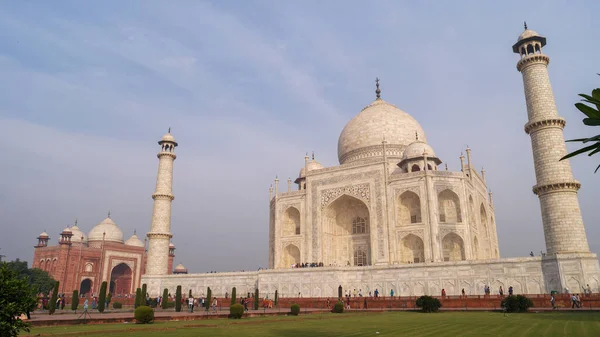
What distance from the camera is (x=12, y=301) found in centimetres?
516

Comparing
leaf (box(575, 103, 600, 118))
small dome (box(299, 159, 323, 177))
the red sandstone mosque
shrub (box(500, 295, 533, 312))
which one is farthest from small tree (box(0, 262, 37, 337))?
the red sandstone mosque

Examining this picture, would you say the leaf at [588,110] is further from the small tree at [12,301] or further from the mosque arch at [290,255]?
the mosque arch at [290,255]

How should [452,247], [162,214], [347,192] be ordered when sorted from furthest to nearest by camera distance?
[162,214]
[347,192]
[452,247]

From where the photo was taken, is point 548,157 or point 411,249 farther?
point 411,249

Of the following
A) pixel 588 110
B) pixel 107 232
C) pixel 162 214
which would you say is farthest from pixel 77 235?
pixel 588 110

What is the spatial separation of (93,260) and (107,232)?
4867 mm

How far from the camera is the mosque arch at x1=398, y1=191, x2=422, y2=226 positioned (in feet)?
94.4

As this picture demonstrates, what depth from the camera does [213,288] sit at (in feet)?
98.3

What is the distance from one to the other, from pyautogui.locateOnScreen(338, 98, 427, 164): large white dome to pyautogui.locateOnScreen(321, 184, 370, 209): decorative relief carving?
16.0 ft

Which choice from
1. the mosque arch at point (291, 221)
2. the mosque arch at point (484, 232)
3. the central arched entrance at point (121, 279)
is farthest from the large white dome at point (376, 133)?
the central arched entrance at point (121, 279)

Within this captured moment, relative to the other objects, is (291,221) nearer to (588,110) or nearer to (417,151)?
(417,151)

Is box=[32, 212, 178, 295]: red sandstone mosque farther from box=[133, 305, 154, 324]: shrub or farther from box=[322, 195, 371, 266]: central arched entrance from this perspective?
box=[133, 305, 154, 324]: shrub

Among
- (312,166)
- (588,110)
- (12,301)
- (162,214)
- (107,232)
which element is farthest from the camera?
(107,232)

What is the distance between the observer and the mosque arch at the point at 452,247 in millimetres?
27094
